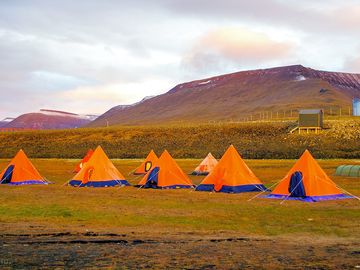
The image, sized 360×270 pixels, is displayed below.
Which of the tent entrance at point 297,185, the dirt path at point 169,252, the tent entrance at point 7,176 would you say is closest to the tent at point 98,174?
the tent entrance at point 7,176

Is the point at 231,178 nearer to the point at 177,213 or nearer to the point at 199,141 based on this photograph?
the point at 177,213

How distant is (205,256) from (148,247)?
196cm

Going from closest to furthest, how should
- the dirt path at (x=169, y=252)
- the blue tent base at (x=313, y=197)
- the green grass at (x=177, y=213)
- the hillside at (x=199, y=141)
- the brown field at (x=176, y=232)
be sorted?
the dirt path at (x=169, y=252), the brown field at (x=176, y=232), the green grass at (x=177, y=213), the blue tent base at (x=313, y=197), the hillside at (x=199, y=141)

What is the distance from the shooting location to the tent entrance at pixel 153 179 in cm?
3168

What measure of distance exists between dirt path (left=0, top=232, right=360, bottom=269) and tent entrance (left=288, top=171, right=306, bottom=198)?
9.81 meters

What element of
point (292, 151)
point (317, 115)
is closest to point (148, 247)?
point (292, 151)

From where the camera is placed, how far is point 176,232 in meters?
16.5

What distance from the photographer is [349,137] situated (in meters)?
88.6

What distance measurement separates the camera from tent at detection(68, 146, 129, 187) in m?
32.8

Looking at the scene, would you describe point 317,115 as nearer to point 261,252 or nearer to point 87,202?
point 87,202

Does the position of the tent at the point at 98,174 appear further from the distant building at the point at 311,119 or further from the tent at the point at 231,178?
the distant building at the point at 311,119

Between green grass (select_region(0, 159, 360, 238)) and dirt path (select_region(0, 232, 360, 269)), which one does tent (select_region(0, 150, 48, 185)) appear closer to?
green grass (select_region(0, 159, 360, 238))

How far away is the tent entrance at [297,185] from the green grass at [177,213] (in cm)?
96

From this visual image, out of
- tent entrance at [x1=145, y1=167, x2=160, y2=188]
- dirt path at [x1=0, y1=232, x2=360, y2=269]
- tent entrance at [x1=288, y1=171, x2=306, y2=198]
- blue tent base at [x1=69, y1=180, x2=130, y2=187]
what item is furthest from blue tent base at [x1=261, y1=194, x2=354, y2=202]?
blue tent base at [x1=69, y1=180, x2=130, y2=187]
